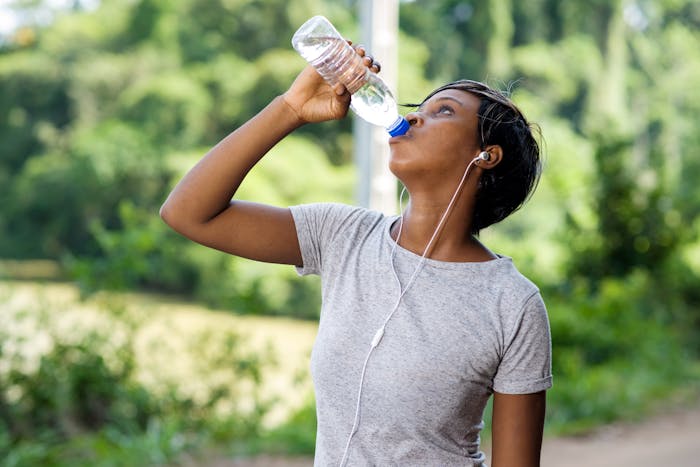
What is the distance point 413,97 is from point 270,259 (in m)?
16.7

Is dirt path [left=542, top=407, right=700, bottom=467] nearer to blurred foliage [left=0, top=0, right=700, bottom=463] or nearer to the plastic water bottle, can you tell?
blurred foliage [left=0, top=0, right=700, bottom=463]

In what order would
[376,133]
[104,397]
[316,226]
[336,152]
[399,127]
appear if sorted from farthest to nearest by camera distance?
1. [336,152]
2. [376,133]
3. [104,397]
4. [316,226]
5. [399,127]

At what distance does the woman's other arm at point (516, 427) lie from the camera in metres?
1.60

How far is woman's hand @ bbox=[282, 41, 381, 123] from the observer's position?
1763 millimetres

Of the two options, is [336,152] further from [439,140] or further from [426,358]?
[426,358]

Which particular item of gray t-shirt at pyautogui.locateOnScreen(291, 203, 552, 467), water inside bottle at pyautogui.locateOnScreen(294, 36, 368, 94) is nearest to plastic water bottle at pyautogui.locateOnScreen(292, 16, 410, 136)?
water inside bottle at pyautogui.locateOnScreen(294, 36, 368, 94)

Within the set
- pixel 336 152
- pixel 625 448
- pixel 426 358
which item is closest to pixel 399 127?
pixel 426 358

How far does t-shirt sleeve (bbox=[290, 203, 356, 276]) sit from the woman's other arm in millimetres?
447

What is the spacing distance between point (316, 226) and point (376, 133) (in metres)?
5.03

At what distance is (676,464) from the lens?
563 cm

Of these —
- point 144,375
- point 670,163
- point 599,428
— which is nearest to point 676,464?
point 599,428

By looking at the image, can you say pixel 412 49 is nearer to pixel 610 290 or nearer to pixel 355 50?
pixel 610 290

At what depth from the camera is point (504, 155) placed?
5.85 ft

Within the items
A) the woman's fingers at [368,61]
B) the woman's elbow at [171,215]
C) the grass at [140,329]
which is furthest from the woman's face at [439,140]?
the grass at [140,329]
